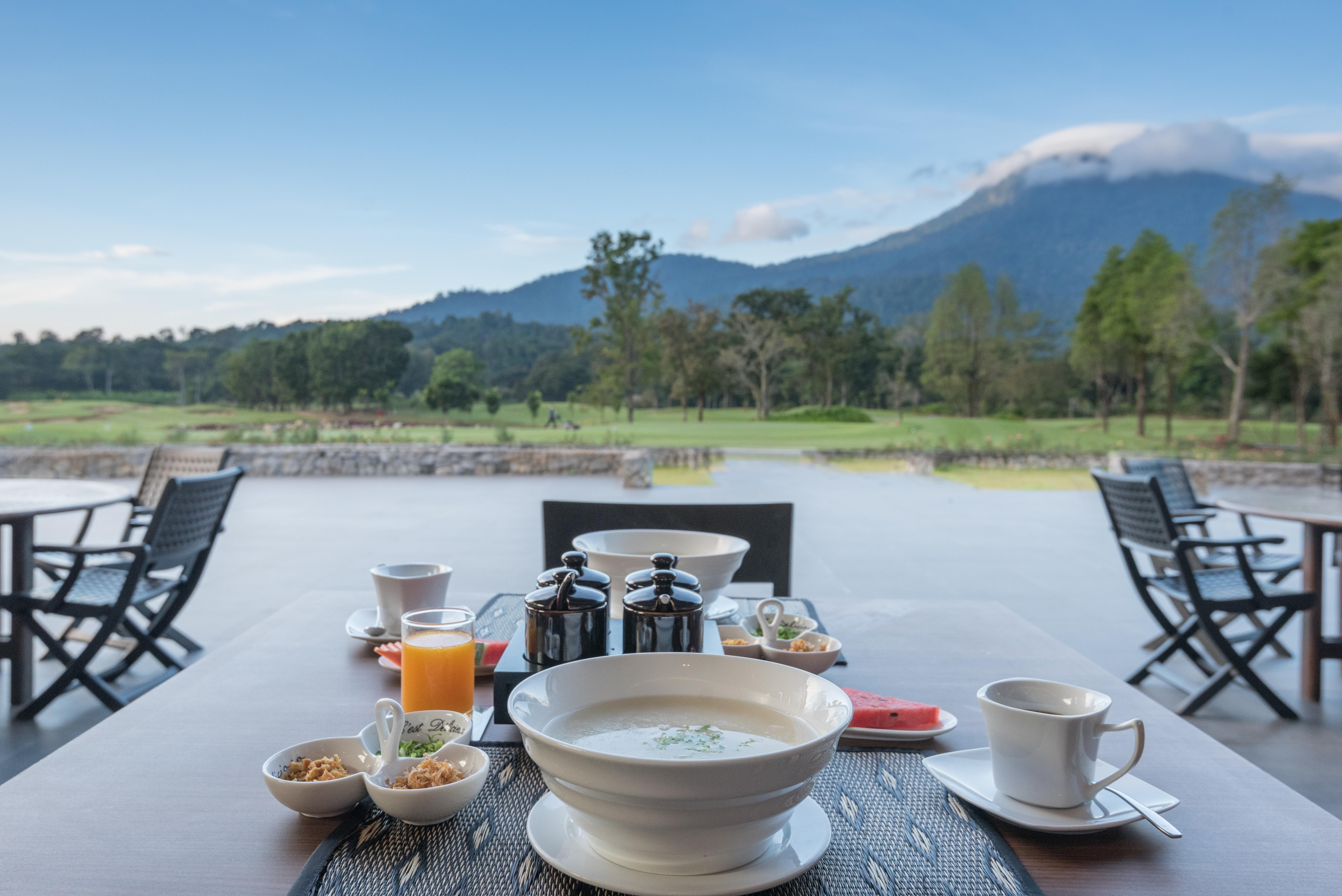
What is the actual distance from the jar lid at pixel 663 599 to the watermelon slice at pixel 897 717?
0.69ft

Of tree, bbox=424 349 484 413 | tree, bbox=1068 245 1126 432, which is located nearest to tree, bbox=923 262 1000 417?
tree, bbox=1068 245 1126 432

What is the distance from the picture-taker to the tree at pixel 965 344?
51.2 feet

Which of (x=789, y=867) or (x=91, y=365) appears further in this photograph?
(x=91, y=365)

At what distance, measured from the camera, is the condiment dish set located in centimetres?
65

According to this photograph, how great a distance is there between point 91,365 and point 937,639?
14.0 metres

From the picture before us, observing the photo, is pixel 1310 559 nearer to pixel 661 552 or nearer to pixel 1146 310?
pixel 661 552

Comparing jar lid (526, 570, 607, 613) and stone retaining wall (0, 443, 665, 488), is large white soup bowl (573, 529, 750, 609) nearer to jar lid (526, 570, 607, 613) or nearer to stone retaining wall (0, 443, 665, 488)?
jar lid (526, 570, 607, 613)

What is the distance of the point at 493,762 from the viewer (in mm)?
794

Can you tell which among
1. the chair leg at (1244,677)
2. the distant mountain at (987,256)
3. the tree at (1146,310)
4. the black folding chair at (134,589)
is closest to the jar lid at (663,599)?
the black folding chair at (134,589)

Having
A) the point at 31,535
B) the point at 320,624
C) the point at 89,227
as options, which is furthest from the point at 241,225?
the point at 320,624

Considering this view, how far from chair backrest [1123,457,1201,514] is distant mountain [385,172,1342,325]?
10.9 metres

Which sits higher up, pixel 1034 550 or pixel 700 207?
pixel 700 207

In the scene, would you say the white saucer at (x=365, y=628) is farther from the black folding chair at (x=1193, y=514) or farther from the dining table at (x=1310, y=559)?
the black folding chair at (x=1193, y=514)

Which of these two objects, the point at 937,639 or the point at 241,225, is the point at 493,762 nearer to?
the point at 937,639
